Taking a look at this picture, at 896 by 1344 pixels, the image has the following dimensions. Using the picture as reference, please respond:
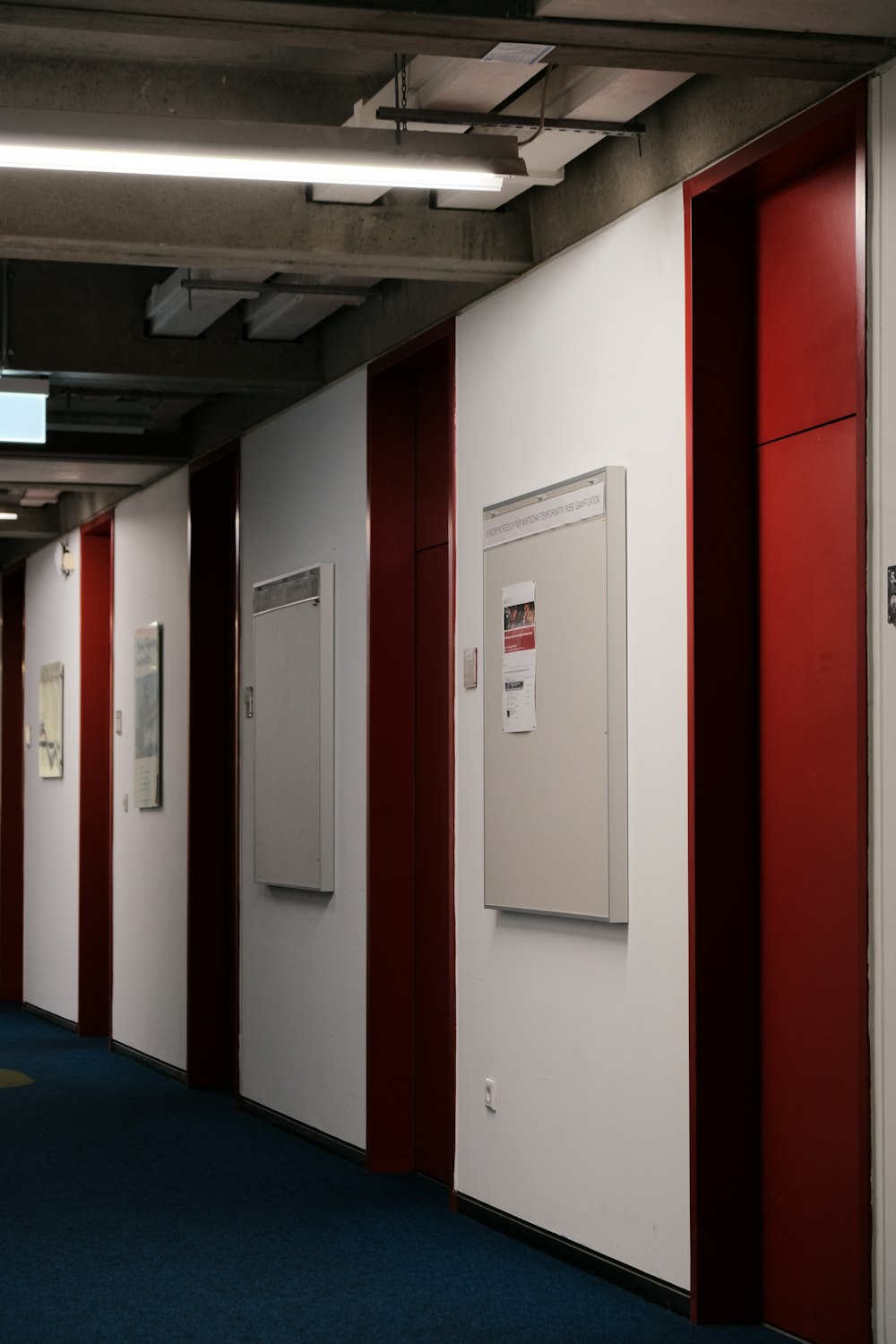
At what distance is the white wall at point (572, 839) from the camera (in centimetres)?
481

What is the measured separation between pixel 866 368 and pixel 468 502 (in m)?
2.27

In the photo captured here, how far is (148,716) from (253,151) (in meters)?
5.82

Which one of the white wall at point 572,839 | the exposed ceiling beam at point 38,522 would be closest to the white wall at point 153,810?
the exposed ceiling beam at point 38,522

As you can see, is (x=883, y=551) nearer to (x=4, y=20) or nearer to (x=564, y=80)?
(x=564, y=80)

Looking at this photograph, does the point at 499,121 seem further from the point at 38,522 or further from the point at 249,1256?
the point at 38,522

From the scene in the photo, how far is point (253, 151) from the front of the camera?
4227mm

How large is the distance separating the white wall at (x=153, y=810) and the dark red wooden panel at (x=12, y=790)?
287 cm

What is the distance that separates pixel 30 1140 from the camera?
7.48 meters

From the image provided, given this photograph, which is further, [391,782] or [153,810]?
[153,810]

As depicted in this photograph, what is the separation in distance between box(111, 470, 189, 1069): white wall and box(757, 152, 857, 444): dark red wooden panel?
16.0ft

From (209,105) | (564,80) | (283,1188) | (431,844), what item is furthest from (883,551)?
(283,1188)

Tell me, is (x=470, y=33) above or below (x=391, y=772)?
above

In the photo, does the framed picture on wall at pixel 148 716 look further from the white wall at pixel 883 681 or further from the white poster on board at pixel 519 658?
the white wall at pixel 883 681

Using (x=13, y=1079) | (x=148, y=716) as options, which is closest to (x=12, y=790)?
(x=148, y=716)
